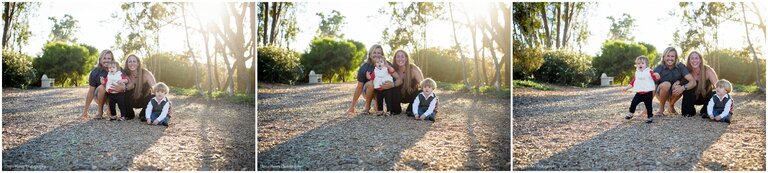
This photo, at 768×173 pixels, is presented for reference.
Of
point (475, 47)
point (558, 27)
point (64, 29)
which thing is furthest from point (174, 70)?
point (558, 27)

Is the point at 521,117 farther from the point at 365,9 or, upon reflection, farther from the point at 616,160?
the point at 365,9

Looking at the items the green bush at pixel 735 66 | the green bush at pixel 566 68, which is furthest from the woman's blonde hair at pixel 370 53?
the green bush at pixel 735 66

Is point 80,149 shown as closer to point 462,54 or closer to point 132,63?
point 132,63

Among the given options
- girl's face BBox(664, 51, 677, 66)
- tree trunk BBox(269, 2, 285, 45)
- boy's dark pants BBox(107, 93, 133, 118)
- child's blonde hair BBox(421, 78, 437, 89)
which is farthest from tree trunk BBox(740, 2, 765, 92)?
boy's dark pants BBox(107, 93, 133, 118)

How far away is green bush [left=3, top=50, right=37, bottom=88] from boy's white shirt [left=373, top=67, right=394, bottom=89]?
2.97 meters

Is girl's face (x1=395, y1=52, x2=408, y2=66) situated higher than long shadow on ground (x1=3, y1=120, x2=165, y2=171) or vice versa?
girl's face (x1=395, y1=52, x2=408, y2=66)

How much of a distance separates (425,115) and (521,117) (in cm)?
80

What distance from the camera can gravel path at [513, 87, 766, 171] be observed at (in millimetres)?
5324

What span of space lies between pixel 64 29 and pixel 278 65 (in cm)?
195

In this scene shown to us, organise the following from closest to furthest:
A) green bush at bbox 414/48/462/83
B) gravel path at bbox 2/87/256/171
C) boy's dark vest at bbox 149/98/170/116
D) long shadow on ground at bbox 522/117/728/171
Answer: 1. long shadow on ground at bbox 522/117/728/171
2. gravel path at bbox 2/87/256/171
3. green bush at bbox 414/48/462/83
4. boy's dark vest at bbox 149/98/170/116

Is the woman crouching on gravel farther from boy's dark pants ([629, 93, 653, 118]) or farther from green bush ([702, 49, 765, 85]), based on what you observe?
green bush ([702, 49, 765, 85])

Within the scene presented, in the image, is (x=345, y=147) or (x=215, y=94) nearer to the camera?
(x=345, y=147)

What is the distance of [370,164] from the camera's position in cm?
534

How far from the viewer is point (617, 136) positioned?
549 cm
